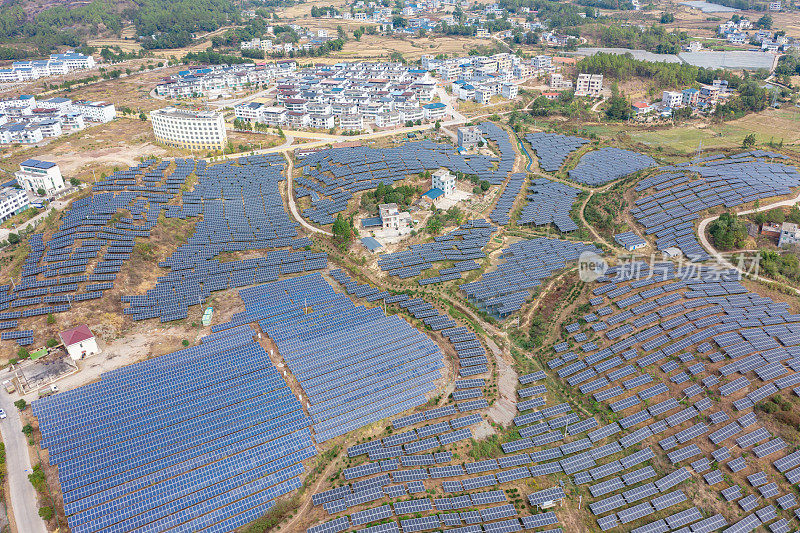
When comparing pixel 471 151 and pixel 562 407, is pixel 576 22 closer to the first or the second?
pixel 471 151

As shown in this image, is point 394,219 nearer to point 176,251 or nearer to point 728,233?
point 176,251

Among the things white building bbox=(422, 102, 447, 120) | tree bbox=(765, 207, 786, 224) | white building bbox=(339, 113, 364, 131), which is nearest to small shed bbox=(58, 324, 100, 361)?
white building bbox=(339, 113, 364, 131)

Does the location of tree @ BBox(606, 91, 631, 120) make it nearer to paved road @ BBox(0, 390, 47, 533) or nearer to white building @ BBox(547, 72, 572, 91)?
white building @ BBox(547, 72, 572, 91)

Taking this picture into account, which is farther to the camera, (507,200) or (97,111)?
(97,111)

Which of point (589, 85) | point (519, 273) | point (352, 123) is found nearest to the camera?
point (519, 273)

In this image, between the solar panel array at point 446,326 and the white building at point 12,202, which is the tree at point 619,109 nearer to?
the solar panel array at point 446,326

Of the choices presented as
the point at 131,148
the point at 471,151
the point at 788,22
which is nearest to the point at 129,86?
the point at 131,148

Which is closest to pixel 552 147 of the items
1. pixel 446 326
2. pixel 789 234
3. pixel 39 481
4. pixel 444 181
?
pixel 444 181

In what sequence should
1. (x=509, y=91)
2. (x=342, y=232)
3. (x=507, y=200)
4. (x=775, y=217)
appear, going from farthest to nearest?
1. (x=509, y=91)
2. (x=507, y=200)
3. (x=342, y=232)
4. (x=775, y=217)
